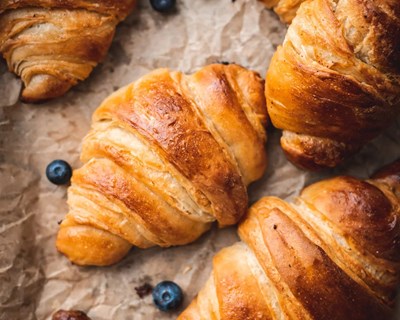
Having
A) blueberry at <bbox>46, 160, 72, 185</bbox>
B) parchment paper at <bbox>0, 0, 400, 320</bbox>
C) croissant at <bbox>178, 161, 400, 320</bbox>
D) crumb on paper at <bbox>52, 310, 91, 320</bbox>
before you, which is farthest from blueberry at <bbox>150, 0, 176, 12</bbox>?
crumb on paper at <bbox>52, 310, 91, 320</bbox>

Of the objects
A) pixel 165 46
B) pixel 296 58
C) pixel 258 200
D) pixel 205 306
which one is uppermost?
pixel 296 58

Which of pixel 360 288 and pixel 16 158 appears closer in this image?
pixel 360 288

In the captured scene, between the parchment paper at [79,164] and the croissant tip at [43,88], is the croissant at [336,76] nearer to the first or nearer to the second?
the parchment paper at [79,164]

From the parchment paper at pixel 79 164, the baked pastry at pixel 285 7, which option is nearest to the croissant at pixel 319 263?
the parchment paper at pixel 79 164

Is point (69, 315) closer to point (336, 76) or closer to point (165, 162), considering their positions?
point (165, 162)

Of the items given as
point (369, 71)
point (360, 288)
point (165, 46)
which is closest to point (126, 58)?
point (165, 46)

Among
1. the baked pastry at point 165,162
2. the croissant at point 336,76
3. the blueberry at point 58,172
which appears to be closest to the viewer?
the croissant at point 336,76

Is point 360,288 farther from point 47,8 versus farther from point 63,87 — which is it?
point 47,8

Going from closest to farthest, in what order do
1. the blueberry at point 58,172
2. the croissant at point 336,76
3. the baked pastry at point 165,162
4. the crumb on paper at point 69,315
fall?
the croissant at point 336,76 < the baked pastry at point 165,162 < the crumb on paper at point 69,315 < the blueberry at point 58,172
